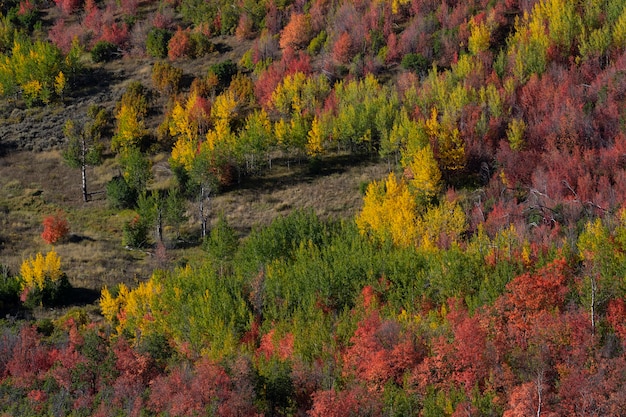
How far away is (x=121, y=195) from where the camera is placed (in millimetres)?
85938

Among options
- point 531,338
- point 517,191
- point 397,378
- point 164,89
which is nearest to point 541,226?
point 517,191

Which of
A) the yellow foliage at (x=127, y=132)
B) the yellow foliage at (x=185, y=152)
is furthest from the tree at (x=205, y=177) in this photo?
the yellow foliage at (x=127, y=132)

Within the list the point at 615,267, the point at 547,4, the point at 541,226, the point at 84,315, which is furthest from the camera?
the point at 547,4

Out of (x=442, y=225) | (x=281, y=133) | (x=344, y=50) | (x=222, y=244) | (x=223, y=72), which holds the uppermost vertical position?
(x=344, y=50)

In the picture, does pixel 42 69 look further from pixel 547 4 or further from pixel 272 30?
pixel 547 4

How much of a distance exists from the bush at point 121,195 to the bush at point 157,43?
127ft

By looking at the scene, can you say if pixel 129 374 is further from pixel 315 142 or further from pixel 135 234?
pixel 315 142

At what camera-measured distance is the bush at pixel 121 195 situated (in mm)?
86000

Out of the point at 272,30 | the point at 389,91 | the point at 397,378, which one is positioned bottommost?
the point at 397,378

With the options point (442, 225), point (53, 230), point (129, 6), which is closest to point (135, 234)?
point (53, 230)

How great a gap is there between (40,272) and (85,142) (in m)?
31.4

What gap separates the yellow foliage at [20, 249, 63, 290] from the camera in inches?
2751

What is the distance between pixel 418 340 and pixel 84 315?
29.6m

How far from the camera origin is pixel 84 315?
67625 millimetres
